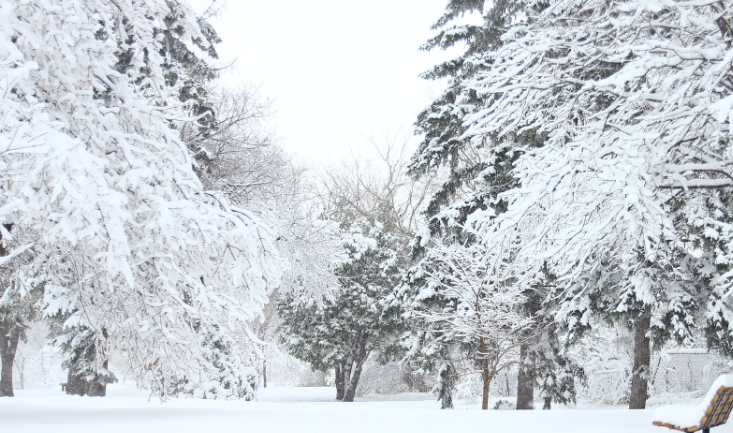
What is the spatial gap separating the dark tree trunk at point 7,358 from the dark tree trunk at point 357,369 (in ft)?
38.7

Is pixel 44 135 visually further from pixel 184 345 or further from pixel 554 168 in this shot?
pixel 554 168

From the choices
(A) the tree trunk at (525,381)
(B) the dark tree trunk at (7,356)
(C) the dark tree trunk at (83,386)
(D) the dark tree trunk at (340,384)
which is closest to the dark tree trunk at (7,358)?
(B) the dark tree trunk at (7,356)

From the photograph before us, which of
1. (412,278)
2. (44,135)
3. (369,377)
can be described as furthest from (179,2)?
(369,377)

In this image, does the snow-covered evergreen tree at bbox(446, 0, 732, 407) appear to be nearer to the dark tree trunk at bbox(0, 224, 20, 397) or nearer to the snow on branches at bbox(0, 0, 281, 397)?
the snow on branches at bbox(0, 0, 281, 397)

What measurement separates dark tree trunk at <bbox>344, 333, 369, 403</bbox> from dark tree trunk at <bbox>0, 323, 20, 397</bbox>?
11.8 metres

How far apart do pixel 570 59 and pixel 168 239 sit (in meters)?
4.98

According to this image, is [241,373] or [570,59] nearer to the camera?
[570,59]

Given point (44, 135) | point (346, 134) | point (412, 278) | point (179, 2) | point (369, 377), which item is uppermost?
point (346, 134)

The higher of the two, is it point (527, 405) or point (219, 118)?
point (219, 118)

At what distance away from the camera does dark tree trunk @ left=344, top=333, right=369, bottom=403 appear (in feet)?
68.0

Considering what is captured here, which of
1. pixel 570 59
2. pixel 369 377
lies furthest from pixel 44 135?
pixel 369 377

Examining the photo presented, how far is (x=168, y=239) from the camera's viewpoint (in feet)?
19.1

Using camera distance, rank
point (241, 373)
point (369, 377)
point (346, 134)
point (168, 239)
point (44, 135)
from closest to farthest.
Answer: point (44, 135) < point (168, 239) < point (241, 373) < point (369, 377) < point (346, 134)

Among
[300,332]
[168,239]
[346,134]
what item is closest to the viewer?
[168,239]
